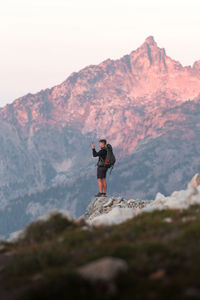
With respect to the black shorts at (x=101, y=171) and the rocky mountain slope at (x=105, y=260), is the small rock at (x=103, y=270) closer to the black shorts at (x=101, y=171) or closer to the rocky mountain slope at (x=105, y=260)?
the rocky mountain slope at (x=105, y=260)

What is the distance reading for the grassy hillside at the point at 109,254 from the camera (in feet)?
25.8

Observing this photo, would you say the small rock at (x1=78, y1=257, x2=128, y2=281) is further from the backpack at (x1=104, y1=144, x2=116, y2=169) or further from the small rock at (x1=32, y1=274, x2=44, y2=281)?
the backpack at (x1=104, y1=144, x2=116, y2=169)

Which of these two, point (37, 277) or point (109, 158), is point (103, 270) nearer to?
point (37, 277)

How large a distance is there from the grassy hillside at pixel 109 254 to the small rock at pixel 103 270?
0.40 feet

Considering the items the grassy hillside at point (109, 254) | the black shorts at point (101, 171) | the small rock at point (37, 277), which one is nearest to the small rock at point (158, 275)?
the grassy hillside at point (109, 254)

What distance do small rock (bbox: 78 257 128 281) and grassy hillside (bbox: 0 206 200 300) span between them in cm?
12

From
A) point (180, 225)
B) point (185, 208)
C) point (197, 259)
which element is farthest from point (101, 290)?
point (185, 208)

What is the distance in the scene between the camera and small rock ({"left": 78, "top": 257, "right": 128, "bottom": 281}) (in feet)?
27.6

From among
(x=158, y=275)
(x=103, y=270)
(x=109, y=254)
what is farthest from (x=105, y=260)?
(x=109, y=254)

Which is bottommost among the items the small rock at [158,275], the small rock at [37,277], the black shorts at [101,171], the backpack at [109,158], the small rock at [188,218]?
the small rock at [158,275]

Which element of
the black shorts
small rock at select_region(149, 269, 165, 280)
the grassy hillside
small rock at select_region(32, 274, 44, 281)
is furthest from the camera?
the black shorts

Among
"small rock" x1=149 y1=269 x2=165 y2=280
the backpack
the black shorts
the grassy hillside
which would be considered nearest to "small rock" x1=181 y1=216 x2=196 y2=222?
the grassy hillside

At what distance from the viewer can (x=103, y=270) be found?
8555mm

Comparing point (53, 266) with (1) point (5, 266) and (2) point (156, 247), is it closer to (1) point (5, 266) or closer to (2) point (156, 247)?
(1) point (5, 266)
